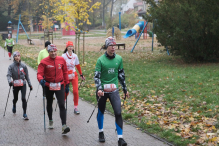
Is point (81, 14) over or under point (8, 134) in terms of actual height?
over

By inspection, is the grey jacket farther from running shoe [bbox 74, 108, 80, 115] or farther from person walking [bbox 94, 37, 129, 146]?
person walking [bbox 94, 37, 129, 146]

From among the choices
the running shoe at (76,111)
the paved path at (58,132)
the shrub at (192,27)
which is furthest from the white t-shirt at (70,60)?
the shrub at (192,27)

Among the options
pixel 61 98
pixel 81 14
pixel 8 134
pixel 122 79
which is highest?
pixel 81 14

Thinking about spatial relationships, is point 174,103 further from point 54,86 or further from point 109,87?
point 54,86

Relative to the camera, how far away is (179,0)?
1617 cm

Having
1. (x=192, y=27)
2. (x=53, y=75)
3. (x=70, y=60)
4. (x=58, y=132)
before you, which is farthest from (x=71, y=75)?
(x=192, y=27)

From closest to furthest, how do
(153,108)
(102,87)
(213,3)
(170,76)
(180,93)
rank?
1. (102,87)
2. (153,108)
3. (180,93)
4. (170,76)
5. (213,3)

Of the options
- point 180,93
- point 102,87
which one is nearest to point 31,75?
point 180,93

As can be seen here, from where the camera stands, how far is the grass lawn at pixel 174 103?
6262 millimetres

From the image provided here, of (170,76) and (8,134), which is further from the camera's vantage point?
(170,76)

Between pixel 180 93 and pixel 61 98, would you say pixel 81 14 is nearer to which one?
pixel 180 93

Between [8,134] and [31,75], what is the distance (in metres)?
9.00

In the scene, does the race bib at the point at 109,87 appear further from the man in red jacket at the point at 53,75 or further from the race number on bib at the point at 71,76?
the race number on bib at the point at 71,76

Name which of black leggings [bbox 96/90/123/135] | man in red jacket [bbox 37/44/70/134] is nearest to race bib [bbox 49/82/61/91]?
man in red jacket [bbox 37/44/70/134]
